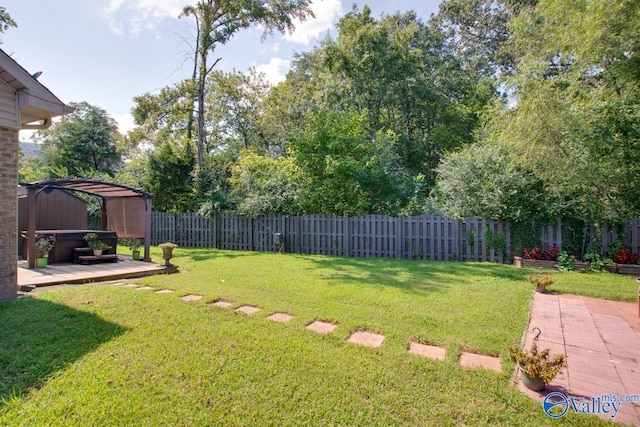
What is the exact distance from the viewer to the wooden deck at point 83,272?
19.0 feet

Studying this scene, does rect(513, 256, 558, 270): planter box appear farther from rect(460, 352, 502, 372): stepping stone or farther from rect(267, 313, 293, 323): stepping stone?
rect(267, 313, 293, 323): stepping stone

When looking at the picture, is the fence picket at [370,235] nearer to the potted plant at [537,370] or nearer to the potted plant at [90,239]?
the potted plant at [90,239]

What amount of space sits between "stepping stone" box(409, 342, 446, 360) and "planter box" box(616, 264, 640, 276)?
21.0ft

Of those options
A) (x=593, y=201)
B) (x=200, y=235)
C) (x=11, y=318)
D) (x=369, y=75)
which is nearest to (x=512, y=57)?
(x=369, y=75)

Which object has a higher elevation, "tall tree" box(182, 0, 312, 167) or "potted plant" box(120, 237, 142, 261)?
"tall tree" box(182, 0, 312, 167)

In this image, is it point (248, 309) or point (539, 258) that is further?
point (539, 258)

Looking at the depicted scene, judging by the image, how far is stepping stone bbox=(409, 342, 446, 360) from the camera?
9.55 feet

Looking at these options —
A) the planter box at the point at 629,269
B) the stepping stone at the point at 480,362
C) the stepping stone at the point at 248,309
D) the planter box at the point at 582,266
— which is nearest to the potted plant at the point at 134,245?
the stepping stone at the point at 248,309

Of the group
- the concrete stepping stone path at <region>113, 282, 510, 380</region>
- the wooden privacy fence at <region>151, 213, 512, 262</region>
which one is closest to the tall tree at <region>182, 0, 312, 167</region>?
the wooden privacy fence at <region>151, 213, 512, 262</region>

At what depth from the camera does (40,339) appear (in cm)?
321

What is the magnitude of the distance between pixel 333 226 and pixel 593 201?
6503mm

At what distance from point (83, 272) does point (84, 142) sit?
78.5 feet

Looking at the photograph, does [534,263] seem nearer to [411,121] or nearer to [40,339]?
[40,339]

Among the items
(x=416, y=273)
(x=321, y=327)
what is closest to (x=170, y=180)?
(x=416, y=273)
